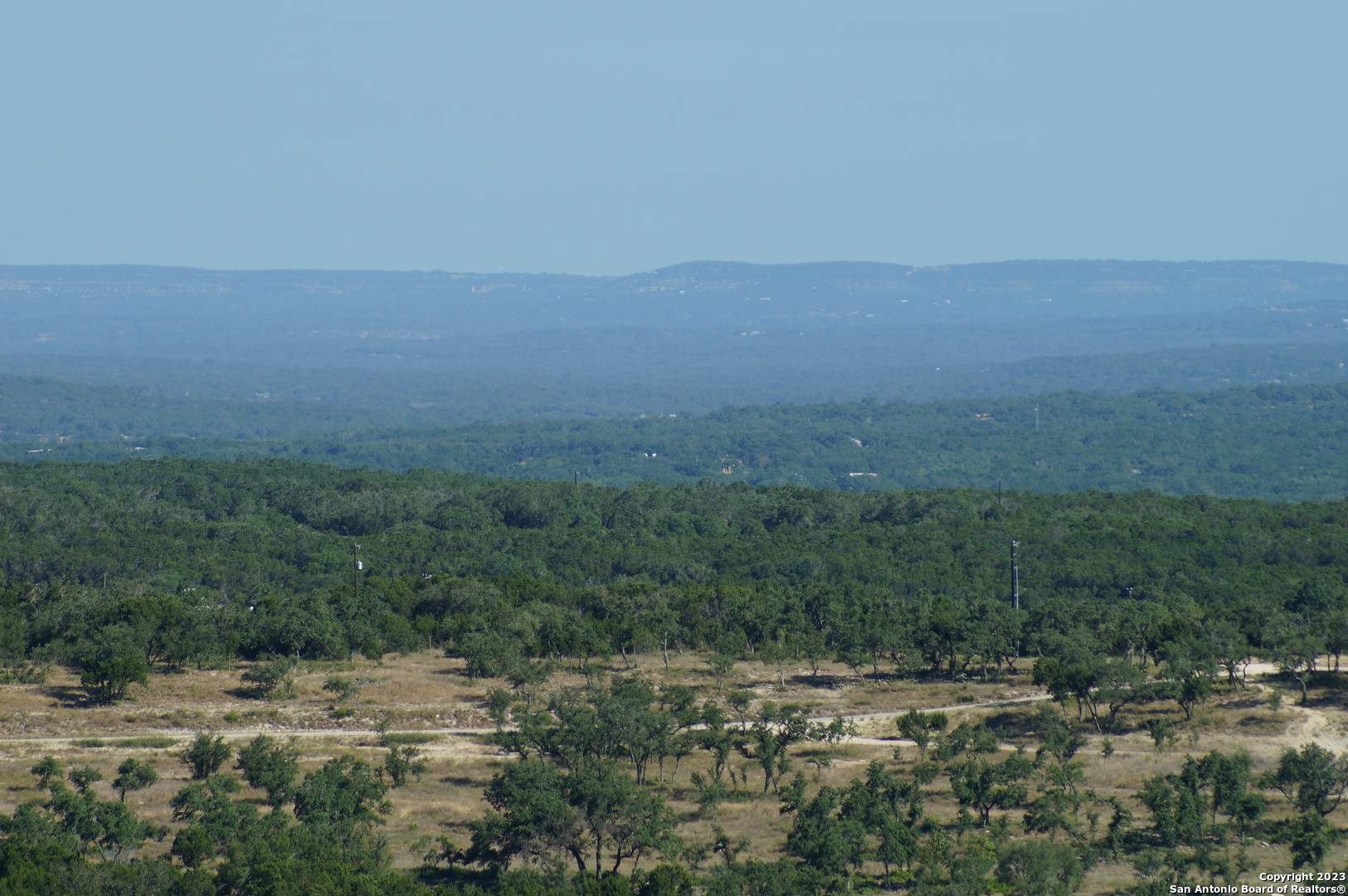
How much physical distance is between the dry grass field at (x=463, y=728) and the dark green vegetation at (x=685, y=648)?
1.75 ft

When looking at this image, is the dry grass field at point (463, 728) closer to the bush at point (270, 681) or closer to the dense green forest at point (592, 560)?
the bush at point (270, 681)

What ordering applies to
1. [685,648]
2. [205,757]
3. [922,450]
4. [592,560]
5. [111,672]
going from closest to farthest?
1. [205,757]
2. [111,672]
3. [685,648]
4. [592,560]
5. [922,450]

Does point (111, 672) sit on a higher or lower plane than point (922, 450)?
higher

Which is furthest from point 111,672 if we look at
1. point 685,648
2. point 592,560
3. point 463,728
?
point 592,560

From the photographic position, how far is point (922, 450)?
17275 cm

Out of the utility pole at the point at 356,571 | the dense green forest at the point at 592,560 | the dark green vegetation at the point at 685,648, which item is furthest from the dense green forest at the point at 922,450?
the utility pole at the point at 356,571

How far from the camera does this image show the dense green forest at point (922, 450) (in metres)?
154

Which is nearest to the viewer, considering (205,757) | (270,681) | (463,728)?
(205,757)

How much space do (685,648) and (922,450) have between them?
121634 mm

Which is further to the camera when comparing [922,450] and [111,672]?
[922,450]

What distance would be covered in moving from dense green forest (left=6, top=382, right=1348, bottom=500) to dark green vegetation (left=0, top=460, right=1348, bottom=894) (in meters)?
61.1

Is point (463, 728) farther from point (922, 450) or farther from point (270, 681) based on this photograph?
point (922, 450)

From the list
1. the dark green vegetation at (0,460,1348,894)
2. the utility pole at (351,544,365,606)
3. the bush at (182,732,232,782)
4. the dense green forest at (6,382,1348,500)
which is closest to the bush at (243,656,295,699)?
the dark green vegetation at (0,460,1348,894)

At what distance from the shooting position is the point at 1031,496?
96.2 metres
